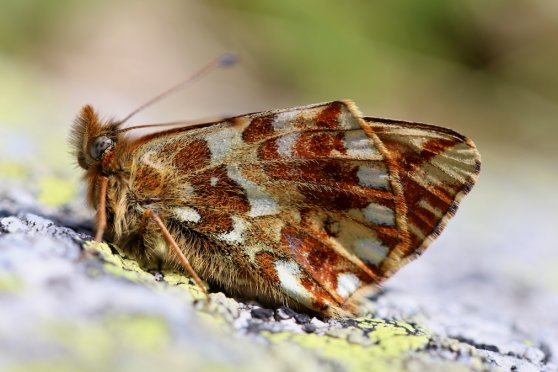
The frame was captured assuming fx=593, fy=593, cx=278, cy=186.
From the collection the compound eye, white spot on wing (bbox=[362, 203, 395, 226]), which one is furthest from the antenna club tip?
white spot on wing (bbox=[362, 203, 395, 226])

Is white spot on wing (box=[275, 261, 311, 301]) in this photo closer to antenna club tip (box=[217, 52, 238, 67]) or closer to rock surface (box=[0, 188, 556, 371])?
rock surface (box=[0, 188, 556, 371])

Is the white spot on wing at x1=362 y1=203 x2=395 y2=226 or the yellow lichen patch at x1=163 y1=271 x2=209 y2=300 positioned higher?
the white spot on wing at x1=362 y1=203 x2=395 y2=226

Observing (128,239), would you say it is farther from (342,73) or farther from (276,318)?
(342,73)

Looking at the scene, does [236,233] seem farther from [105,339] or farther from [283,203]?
[105,339]

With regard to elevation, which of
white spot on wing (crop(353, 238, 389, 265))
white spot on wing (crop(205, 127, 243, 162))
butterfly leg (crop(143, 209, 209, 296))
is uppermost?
white spot on wing (crop(205, 127, 243, 162))

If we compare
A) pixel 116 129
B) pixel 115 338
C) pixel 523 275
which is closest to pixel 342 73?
pixel 523 275

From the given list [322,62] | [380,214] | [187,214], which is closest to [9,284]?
[187,214]
